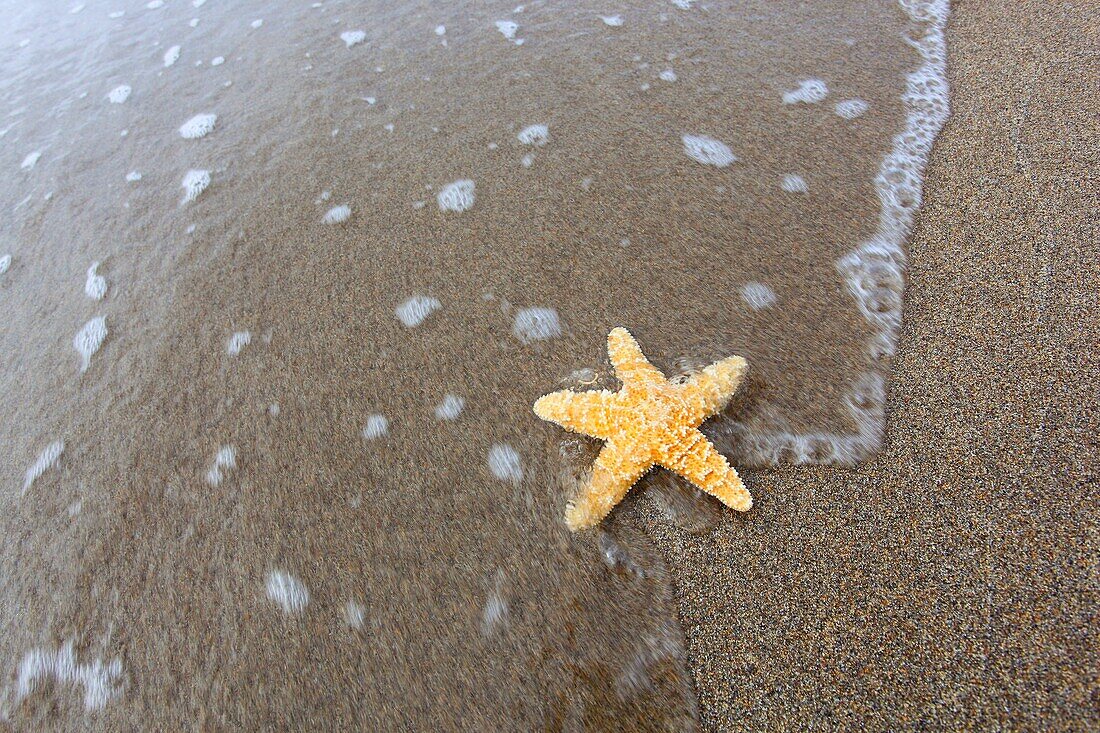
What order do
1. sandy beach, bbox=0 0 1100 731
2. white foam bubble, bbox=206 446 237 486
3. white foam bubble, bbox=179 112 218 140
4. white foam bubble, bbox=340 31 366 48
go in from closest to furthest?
sandy beach, bbox=0 0 1100 731 < white foam bubble, bbox=206 446 237 486 < white foam bubble, bbox=179 112 218 140 < white foam bubble, bbox=340 31 366 48

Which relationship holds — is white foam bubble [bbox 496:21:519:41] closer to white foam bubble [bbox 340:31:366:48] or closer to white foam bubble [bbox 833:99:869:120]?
white foam bubble [bbox 340:31:366:48]

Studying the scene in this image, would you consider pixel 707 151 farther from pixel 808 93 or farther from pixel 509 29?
pixel 509 29

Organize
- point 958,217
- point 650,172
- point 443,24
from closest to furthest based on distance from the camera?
point 958,217, point 650,172, point 443,24

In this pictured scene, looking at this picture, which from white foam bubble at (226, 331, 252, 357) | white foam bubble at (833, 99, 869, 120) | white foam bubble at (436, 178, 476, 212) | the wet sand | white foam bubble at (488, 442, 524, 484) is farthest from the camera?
white foam bubble at (833, 99, 869, 120)

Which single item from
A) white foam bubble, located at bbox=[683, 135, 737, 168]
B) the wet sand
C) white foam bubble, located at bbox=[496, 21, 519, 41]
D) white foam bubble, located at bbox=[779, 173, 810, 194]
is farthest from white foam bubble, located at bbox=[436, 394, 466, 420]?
white foam bubble, located at bbox=[496, 21, 519, 41]

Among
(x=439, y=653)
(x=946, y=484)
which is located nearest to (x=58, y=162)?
(x=439, y=653)

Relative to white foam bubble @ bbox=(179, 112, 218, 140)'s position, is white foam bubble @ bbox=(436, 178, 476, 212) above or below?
below

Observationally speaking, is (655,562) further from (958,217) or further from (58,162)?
(58,162)

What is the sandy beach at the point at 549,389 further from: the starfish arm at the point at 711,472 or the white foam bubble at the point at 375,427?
the starfish arm at the point at 711,472
